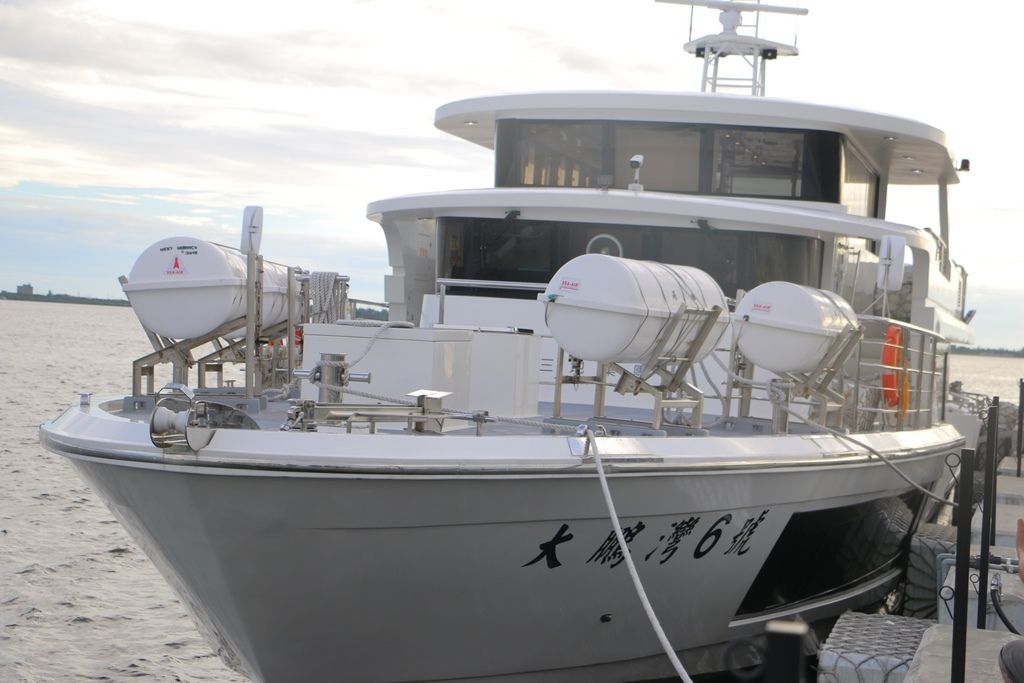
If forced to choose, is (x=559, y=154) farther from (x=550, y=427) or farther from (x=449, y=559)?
(x=449, y=559)

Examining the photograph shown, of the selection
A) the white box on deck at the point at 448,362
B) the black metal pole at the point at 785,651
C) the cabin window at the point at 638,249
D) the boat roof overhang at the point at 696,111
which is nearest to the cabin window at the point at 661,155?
the boat roof overhang at the point at 696,111

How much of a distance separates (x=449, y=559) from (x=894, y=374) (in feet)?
15.7

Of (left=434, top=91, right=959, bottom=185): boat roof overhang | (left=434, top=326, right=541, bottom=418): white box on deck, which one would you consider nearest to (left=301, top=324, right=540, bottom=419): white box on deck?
(left=434, top=326, right=541, bottom=418): white box on deck

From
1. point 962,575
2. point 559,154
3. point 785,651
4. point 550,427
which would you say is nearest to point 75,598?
point 559,154

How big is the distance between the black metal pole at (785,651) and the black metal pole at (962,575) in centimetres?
368

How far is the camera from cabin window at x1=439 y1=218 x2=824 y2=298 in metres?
9.11

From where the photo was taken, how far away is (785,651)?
1.74 m

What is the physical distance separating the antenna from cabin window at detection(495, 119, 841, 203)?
3.33m

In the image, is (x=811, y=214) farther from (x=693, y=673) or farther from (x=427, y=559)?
(x=427, y=559)

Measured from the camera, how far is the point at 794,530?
24.0ft

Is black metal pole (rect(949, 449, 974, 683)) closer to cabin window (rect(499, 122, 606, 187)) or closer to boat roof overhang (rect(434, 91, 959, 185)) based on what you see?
boat roof overhang (rect(434, 91, 959, 185))

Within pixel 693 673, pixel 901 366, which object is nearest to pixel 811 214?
pixel 901 366

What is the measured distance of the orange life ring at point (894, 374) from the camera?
29.2 feet

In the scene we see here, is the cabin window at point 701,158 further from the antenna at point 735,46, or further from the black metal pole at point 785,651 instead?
the black metal pole at point 785,651
